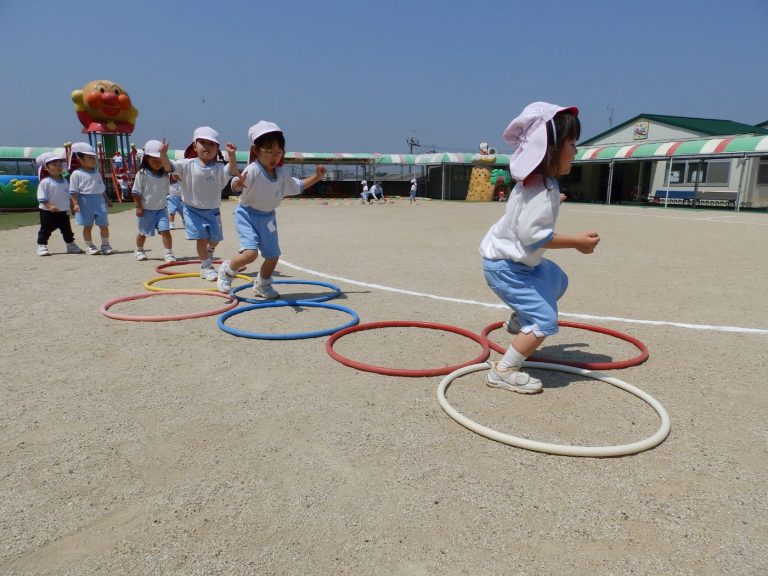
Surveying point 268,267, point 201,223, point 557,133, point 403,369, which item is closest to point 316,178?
point 268,267

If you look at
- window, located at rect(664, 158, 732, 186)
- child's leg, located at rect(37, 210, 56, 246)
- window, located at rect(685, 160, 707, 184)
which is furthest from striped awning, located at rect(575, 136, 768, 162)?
child's leg, located at rect(37, 210, 56, 246)

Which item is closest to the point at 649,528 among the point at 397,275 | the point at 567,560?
the point at 567,560

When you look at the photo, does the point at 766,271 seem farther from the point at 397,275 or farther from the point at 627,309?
the point at 397,275

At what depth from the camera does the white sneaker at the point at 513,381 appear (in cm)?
364

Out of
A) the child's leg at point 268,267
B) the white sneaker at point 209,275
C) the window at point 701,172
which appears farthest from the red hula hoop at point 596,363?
the window at point 701,172

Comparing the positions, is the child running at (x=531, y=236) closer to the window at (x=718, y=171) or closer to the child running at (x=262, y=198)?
the child running at (x=262, y=198)

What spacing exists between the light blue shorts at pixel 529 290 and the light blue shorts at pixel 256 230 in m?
3.44

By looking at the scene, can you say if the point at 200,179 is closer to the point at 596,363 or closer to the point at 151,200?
the point at 151,200

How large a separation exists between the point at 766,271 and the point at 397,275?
20.4 ft

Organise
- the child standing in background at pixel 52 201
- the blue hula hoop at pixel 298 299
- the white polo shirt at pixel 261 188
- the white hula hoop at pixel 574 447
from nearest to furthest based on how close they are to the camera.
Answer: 1. the white hula hoop at pixel 574 447
2. the white polo shirt at pixel 261 188
3. the blue hula hoop at pixel 298 299
4. the child standing in background at pixel 52 201

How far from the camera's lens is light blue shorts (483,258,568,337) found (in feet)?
11.9

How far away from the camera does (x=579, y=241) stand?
343 cm

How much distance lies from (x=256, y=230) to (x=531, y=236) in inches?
157

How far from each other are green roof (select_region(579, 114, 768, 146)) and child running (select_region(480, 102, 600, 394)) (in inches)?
1428
